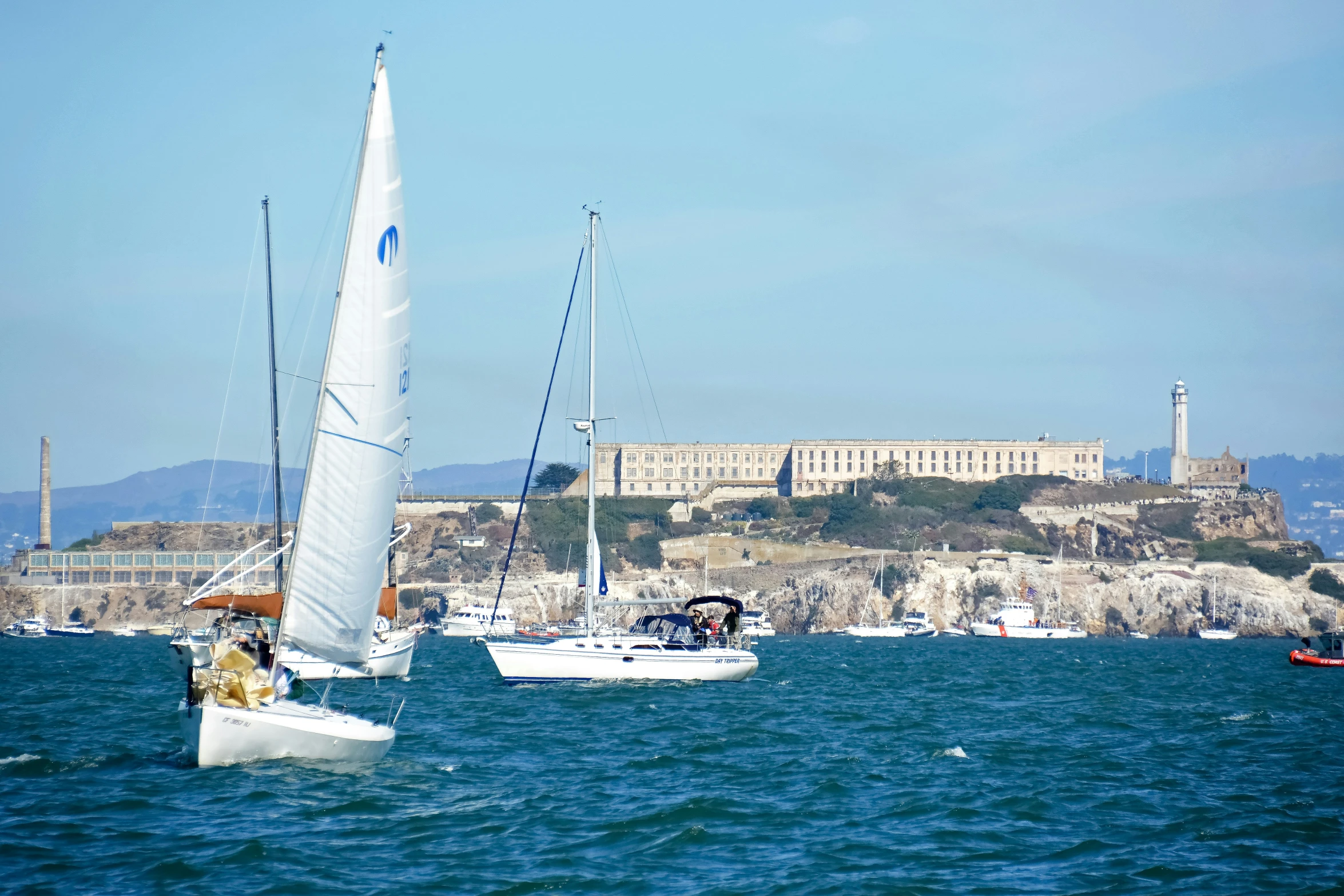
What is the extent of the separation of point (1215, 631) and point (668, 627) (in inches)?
3373

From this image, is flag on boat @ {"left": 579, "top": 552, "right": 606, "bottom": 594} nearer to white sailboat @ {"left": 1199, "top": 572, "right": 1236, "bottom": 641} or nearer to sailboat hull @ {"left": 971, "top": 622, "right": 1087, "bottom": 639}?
sailboat hull @ {"left": 971, "top": 622, "right": 1087, "bottom": 639}

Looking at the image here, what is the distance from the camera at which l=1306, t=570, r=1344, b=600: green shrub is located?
11875cm

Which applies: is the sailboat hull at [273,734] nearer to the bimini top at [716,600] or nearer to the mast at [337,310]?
the mast at [337,310]

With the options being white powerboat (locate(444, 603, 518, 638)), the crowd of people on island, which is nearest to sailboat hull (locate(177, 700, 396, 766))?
the crowd of people on island

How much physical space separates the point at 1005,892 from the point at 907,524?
127770mm

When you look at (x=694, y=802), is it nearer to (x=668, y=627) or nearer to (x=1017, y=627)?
(x=668, y=627)

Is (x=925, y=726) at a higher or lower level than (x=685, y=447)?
lower

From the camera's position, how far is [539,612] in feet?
368

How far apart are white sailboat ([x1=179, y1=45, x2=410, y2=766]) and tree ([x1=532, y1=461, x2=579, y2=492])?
140970mm

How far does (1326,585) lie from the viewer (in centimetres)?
11975

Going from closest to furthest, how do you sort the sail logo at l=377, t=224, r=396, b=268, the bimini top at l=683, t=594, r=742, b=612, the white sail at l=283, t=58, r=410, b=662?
the white sail at l=283, t=58, r=410, b=662, the sail logo at l=377, t=224, r=396, b=268, the bimini top at l=683, t=594, r=742, b=612

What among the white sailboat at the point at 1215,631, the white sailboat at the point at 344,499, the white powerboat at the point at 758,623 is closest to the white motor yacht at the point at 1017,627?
the white sailboat at the point at 1215,631

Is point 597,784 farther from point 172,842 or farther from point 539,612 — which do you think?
point 539,612

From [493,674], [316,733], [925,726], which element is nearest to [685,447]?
[493,674]
